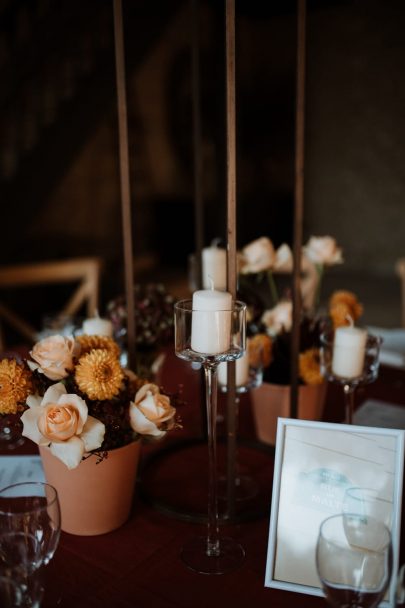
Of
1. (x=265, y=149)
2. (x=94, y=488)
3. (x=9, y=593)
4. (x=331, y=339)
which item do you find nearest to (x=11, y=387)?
(x=94, y=488)

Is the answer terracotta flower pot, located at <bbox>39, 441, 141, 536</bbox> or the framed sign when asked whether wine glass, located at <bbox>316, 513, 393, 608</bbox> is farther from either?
terracotta flower pot, located at <bbox>39, 441, 141, 536</bbox>

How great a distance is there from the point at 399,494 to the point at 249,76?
7.04 metres

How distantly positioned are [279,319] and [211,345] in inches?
18.9

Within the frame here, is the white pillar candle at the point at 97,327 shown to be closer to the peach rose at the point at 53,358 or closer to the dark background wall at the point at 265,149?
the peach rose at the point at 53,358

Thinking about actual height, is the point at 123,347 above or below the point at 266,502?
above

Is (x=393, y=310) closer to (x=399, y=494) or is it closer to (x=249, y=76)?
(x=249, y=76)

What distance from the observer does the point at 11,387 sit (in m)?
0.90

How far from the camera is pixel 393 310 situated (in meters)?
4.98

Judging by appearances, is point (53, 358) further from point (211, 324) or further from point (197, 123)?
point (197, 123)

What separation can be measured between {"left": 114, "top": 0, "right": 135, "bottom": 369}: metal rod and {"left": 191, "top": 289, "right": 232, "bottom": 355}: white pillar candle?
0.23 m

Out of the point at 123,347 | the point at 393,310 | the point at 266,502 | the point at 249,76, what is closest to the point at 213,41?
the point at 249,76

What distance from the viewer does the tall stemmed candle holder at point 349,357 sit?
117 cm

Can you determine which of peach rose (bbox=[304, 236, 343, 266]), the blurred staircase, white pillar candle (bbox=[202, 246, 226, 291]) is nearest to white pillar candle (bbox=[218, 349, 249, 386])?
white pillar candle (bbox=[202, 246, 226, 291])

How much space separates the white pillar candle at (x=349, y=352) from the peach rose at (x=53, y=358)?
21.2 inches
